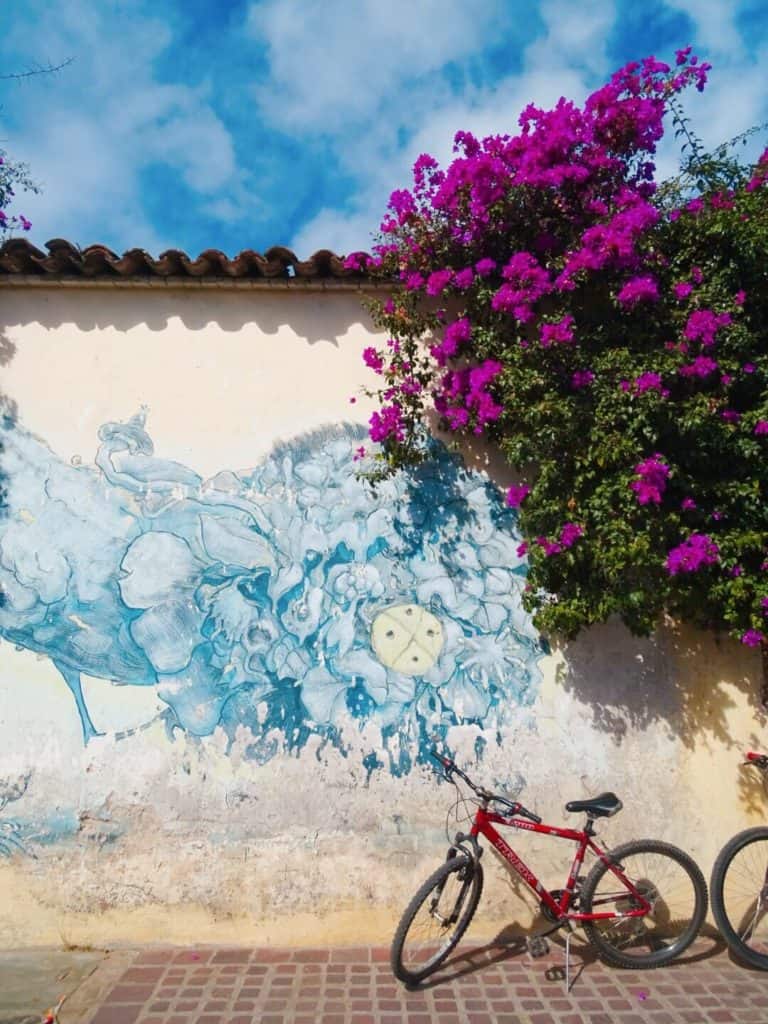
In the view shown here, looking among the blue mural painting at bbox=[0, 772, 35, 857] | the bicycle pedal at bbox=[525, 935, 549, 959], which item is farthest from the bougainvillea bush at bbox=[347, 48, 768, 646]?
the blue mural painting at bbox=[0, 772, 35, 857]

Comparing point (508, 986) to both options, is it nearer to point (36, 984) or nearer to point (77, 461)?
point (36, 984)

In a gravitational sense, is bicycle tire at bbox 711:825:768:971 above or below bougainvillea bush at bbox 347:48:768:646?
below

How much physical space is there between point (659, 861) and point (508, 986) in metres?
1.22

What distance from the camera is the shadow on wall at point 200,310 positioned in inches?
200

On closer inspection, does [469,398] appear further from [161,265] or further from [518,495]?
[161,265]

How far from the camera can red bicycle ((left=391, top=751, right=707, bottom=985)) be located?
13.6 ft

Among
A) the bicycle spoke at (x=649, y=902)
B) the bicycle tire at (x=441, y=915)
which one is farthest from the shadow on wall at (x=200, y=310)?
the bicycle spoke at (x=649, y=902)

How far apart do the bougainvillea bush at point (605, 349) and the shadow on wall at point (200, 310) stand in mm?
370

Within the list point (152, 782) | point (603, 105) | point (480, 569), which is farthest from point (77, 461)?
point (603, 105)

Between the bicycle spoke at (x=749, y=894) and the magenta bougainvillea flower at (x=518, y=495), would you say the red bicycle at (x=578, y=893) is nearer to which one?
the bicycle spoke at (x=749, y=894)

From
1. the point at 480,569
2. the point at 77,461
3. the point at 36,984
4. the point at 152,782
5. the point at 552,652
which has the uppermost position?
the point at 77,461

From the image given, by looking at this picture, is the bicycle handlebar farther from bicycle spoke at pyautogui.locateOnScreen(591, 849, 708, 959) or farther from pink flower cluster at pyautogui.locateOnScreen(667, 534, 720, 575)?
pink flower cluster at pyautogui.locateOnScreen(667, 534, 720, 575)

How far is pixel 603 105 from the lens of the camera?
15.2 feet

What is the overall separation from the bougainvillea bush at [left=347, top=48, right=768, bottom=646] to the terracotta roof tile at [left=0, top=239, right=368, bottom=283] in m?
0.28
